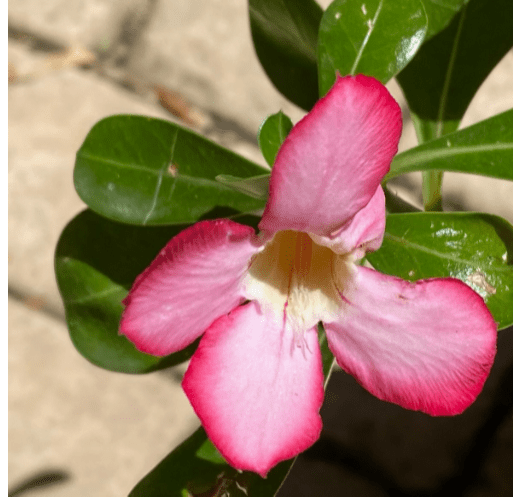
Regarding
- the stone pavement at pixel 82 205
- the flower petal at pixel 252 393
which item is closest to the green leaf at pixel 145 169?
the flower petal at pixel 252 393

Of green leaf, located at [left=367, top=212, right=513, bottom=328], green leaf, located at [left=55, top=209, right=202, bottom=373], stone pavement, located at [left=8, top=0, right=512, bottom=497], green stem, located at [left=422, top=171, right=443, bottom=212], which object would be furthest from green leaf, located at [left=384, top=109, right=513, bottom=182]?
stone pavement, located at [left=8, top=0, right=512, bottom=497]

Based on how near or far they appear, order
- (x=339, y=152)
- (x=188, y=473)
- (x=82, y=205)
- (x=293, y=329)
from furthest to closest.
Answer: (x=82, y=205), (x=188, y=473), (x=293, y=329), (x=339, y=152)

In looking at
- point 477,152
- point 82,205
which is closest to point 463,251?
point 477,152

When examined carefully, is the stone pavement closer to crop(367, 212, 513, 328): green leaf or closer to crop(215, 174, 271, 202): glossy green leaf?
crop(367, 212, 513, 328): green leaf

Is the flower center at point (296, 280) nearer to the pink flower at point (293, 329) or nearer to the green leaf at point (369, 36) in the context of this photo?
the pink flower at point (293, 329)

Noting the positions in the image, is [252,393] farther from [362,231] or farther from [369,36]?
[369,36]

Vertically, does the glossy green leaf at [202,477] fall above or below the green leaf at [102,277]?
below
